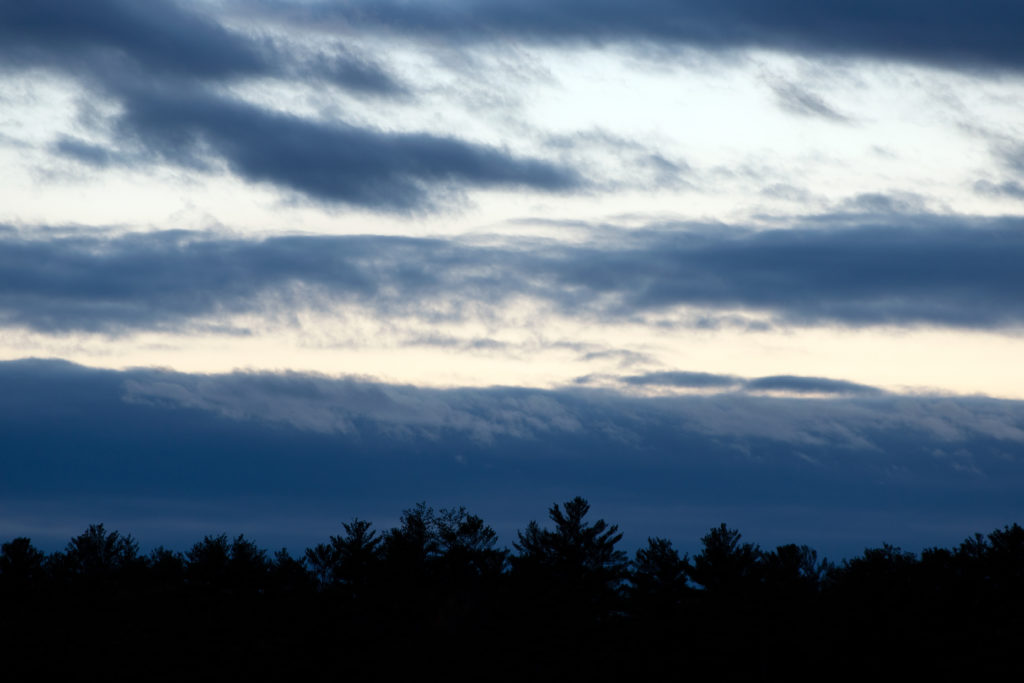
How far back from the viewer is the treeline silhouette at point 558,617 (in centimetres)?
9319

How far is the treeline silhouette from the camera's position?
93.2 m

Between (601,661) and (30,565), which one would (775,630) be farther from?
(30,565)

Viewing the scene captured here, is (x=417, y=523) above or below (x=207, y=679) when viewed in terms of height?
above

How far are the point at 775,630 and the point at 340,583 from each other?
43.0 metres

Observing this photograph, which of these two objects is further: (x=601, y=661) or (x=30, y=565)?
(x=30, y=565)

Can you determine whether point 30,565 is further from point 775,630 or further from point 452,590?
point 775,630

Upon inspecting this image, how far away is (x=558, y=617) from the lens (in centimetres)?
9969

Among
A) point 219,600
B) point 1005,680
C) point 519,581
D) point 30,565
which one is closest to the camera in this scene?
point 1005,680

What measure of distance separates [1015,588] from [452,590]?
4760 centimetres

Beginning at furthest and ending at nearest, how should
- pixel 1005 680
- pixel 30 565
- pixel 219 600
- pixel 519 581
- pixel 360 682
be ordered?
pixel 30 565 → pixel 219 600 → pixel 519 581 → pixel 360 682 → pixel 1005 680

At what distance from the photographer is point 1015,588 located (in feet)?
327

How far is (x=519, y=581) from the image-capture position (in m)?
106

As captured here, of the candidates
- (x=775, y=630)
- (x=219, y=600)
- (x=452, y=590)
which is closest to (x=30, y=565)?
(x=219, y=600)

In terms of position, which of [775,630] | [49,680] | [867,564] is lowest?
[49,680]
